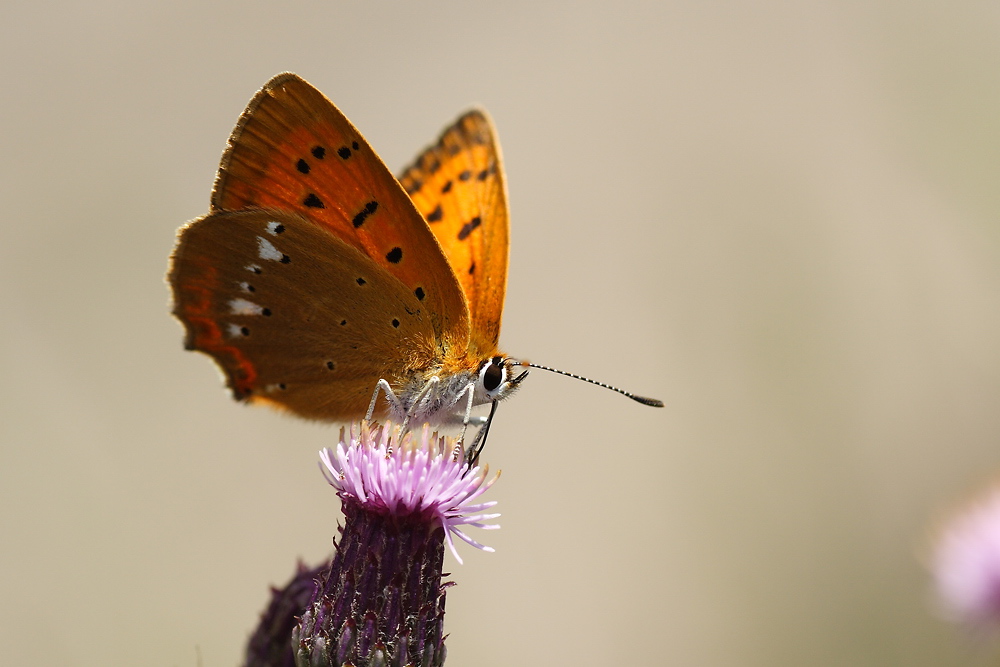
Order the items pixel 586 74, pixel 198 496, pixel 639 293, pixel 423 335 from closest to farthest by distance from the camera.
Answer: pixel 423 335 < pixel 198 496 < pixel 639 293 < pixel 586 74

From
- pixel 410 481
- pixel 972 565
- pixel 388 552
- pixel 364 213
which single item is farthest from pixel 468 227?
pixel 972 565

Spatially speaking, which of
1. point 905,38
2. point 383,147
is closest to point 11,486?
point 383,147

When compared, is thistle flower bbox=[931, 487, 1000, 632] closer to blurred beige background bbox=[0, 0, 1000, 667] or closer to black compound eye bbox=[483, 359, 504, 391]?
blurred beige background bbox=[0, 0, 1000, 667]

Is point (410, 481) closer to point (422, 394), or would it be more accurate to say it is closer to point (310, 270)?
point (422, 394)

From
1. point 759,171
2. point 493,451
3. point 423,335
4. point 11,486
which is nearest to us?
point 423,335

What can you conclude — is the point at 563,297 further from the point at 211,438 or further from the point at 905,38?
the point at 905,38

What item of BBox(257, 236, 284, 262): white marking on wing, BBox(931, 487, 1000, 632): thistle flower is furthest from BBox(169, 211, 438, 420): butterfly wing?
BBox(931, 487, 1000, 632): thistle flower
